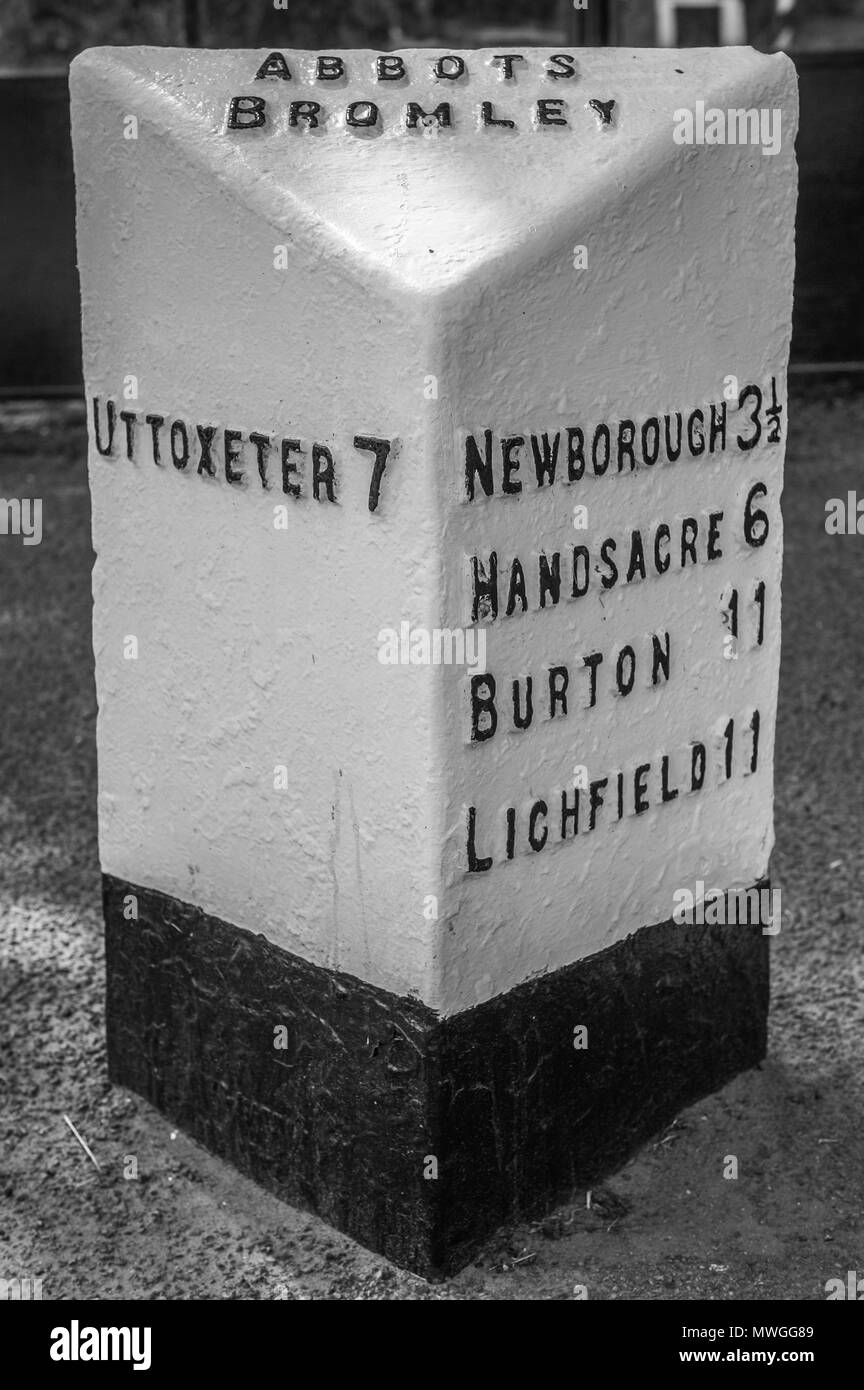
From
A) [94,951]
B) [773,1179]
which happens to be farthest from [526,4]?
[773,1179]

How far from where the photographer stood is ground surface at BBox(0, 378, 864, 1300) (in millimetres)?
3070

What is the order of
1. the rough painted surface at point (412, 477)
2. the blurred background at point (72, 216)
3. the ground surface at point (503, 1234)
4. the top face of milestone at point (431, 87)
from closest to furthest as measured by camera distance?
the rough painted surface at point (412, 477), the top face of milestone at point (431, 87), the ground surface at point (503, 1234), the blurred background at point (72, 216)

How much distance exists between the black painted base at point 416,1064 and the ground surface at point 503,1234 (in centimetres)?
7

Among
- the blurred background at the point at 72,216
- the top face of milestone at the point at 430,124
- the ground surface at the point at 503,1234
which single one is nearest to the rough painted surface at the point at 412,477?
the top face of milestone at the point at 430,124

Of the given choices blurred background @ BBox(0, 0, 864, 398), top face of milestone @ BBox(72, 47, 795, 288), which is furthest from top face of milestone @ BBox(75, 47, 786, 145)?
blurred background @ BBox(0, 0, 864, 398)

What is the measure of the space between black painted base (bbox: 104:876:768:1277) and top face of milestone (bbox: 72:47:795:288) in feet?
4.43

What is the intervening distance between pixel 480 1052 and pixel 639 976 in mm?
472

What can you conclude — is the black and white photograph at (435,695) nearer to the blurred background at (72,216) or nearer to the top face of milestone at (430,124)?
the top face of milestone at (430,124)

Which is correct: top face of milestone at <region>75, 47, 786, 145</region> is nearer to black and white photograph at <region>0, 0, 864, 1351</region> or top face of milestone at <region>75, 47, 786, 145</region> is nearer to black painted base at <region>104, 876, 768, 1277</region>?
black and white photograph at <region>0, 0, 864, 1351</region>

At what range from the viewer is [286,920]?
3.18 m

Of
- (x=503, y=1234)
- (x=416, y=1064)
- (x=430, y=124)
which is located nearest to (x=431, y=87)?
(x=430, y=124)

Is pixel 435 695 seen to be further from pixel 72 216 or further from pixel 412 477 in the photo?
A: pixel 72 216

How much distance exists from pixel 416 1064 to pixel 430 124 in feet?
5.44

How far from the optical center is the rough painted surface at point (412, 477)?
2.76 m
